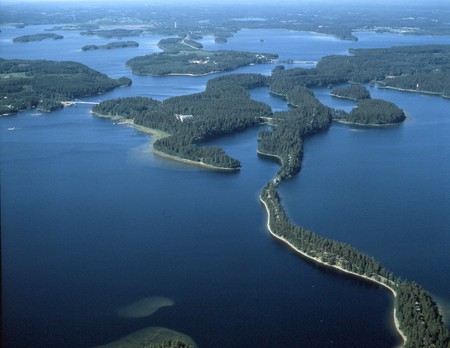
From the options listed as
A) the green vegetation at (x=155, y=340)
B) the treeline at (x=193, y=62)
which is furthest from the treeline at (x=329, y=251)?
the treeline at (x=193, y=62)

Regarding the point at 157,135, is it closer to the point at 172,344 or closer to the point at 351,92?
the point at 351,92

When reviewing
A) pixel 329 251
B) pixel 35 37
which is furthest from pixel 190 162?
pixel 35 37

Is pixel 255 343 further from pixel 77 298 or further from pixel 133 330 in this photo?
pixel 77 298

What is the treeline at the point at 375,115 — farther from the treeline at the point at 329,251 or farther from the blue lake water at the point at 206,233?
the treeline at the point at 329,251

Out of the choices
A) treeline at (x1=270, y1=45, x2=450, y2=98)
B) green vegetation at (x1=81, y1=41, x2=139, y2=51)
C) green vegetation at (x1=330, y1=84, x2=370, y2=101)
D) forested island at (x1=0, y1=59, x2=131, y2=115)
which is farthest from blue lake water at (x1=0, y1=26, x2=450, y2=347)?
green vegetation at (x1=81, y1=41, x2=139, y2=51)

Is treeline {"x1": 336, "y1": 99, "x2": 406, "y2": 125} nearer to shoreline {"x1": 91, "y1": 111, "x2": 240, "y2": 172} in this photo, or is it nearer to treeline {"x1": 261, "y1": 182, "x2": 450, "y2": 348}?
shoreline {"x1": 91, "y1": 111, "x2": 240, "y2": 172}
